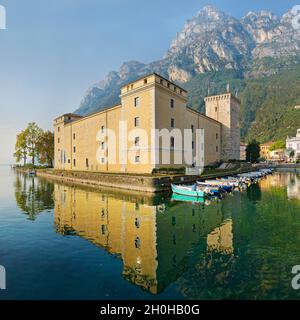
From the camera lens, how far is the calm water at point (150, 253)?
7742mm

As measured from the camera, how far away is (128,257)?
10461mm

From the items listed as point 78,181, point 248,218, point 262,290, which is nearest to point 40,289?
point 262,290

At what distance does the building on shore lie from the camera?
37500 millimetres

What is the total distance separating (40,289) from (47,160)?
8561cm

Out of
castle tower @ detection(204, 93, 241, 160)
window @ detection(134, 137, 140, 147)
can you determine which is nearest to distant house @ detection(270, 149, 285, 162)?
castle tower @ detection(204, 93, 241, 160)

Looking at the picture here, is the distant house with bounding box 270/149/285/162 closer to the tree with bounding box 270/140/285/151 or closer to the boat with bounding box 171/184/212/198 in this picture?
the tree with bounding box 270/140/285/151

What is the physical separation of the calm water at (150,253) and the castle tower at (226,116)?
51.7 m

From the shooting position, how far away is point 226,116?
7031 centimetres

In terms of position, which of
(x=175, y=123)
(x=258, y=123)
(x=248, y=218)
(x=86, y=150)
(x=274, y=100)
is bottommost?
(x=248, y=218)

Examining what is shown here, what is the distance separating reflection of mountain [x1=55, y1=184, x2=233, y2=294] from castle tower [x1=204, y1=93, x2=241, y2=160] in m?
51.2

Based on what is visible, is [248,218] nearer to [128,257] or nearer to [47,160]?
[128,257]

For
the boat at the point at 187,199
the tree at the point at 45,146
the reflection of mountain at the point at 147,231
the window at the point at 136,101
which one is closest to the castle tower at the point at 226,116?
the window at the point at 136,101

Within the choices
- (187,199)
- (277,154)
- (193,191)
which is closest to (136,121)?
(193,191)

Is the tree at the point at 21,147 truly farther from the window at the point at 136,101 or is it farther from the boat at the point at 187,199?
the boat at the point at 187,199
